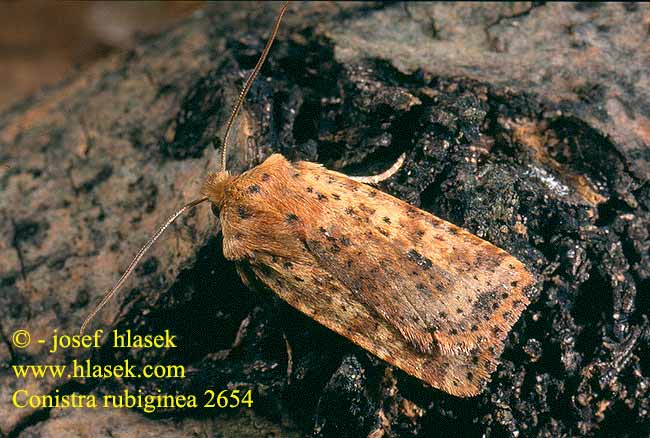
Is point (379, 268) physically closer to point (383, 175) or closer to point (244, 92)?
point (383, 175)

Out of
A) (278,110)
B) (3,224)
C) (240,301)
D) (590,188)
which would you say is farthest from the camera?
(3,224)

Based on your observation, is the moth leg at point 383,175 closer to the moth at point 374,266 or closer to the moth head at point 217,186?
the moth at point 374,266

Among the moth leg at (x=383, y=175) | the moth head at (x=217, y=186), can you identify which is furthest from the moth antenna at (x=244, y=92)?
the moth leg at (x=383, y=175)

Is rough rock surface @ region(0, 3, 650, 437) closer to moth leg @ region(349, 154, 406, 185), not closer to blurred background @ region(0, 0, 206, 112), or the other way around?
moth leg @ region(349, 154, 406, 185)

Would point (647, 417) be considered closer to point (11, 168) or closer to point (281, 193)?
point (281, 193)

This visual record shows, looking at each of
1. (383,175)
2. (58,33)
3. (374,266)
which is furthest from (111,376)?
(58,33)

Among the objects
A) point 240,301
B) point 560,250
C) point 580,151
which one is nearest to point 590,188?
point 580,151
